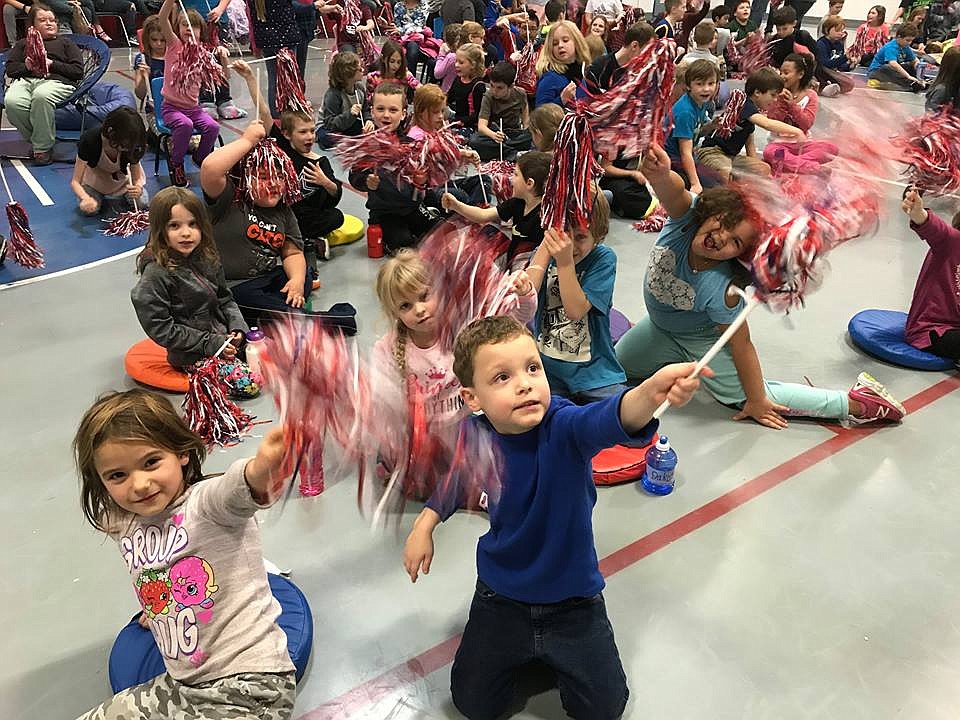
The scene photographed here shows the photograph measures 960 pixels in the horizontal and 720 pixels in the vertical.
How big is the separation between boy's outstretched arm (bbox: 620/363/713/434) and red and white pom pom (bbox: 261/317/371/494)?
0.51 meters

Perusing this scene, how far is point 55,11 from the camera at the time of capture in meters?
7.36

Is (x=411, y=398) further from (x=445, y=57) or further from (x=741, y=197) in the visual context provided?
(x=445, y=57)

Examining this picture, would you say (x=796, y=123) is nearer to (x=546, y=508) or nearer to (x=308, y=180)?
(x=308, y=180)

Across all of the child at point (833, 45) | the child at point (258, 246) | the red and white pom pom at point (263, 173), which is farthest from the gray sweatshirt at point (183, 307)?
the child at point (833, 45)

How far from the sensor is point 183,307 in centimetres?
315

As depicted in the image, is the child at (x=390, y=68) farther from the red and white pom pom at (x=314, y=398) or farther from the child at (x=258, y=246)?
the red and white pom pom at (x=314, y=398)

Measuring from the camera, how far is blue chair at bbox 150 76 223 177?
5793mm

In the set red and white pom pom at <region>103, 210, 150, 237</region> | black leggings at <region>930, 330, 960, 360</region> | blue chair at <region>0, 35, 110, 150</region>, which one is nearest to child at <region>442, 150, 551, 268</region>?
black leggings at <region>930, 330, 960, 360</region>

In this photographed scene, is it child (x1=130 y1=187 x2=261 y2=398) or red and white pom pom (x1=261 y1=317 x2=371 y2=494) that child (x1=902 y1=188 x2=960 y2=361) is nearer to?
red and white pom pom (x1=261 y1=317 x2=371 y2=494)

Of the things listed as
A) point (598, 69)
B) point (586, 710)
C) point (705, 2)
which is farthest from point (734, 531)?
point (705, 2)

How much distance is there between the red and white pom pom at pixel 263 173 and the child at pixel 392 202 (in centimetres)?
70

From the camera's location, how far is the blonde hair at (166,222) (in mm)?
2973

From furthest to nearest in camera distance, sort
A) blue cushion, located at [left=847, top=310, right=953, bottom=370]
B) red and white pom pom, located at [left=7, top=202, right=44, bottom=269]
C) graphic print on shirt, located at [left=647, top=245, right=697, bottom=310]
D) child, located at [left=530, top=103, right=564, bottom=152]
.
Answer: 1. red and white pom pom, located at [left=7, top=202, right=44, bottom=269]
2. child, located at [left=530, top=103, right=564, bottom=152]
3. blue cushion, located at [left=847, top=310, right=953, bottom=370]
4. graphic print on shirt, located at [left=647, top=245, right=697, bottom=310]

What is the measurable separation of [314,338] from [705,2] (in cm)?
786
